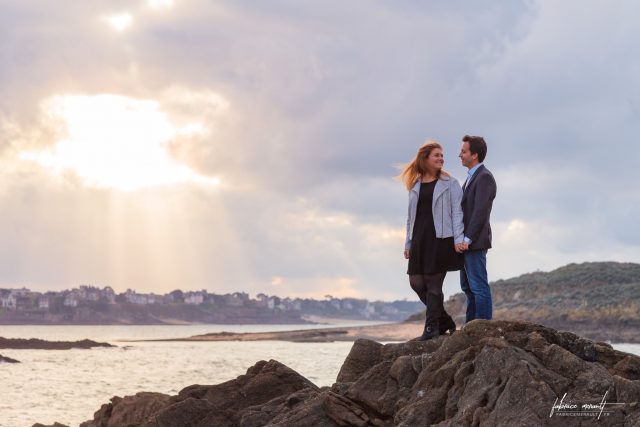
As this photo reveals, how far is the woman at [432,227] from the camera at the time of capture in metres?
13.0

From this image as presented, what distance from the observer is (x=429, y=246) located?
1315 centimetres

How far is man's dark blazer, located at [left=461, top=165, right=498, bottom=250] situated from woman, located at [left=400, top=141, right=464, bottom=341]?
151 mm

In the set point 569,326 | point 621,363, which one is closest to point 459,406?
point 621,363

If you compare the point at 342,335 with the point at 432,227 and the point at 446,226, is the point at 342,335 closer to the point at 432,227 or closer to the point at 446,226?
the point at 432,227

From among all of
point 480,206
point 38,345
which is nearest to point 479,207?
point 480,206

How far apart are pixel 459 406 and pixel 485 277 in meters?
2.80

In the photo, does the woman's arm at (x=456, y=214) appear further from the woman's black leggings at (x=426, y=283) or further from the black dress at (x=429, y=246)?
the woman's black leggings at (x=426, y=283)

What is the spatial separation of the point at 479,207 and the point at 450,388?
2803 mm

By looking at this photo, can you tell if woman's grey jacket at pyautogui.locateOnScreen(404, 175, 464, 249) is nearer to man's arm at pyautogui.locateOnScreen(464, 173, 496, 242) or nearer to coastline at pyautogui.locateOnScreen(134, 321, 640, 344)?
man's arm at pyautogui.locateOnScreen(464, 173, 496, 242)

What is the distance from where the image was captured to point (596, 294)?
8956cm

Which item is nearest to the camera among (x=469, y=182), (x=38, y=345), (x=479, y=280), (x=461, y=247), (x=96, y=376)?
(x=461, y=247)

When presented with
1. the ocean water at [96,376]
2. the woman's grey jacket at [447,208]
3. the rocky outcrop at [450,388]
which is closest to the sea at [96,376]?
the ocean water at [96,376]

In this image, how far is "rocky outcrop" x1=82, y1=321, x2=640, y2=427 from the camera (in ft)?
32.4

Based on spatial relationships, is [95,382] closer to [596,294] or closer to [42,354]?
[42,354]
